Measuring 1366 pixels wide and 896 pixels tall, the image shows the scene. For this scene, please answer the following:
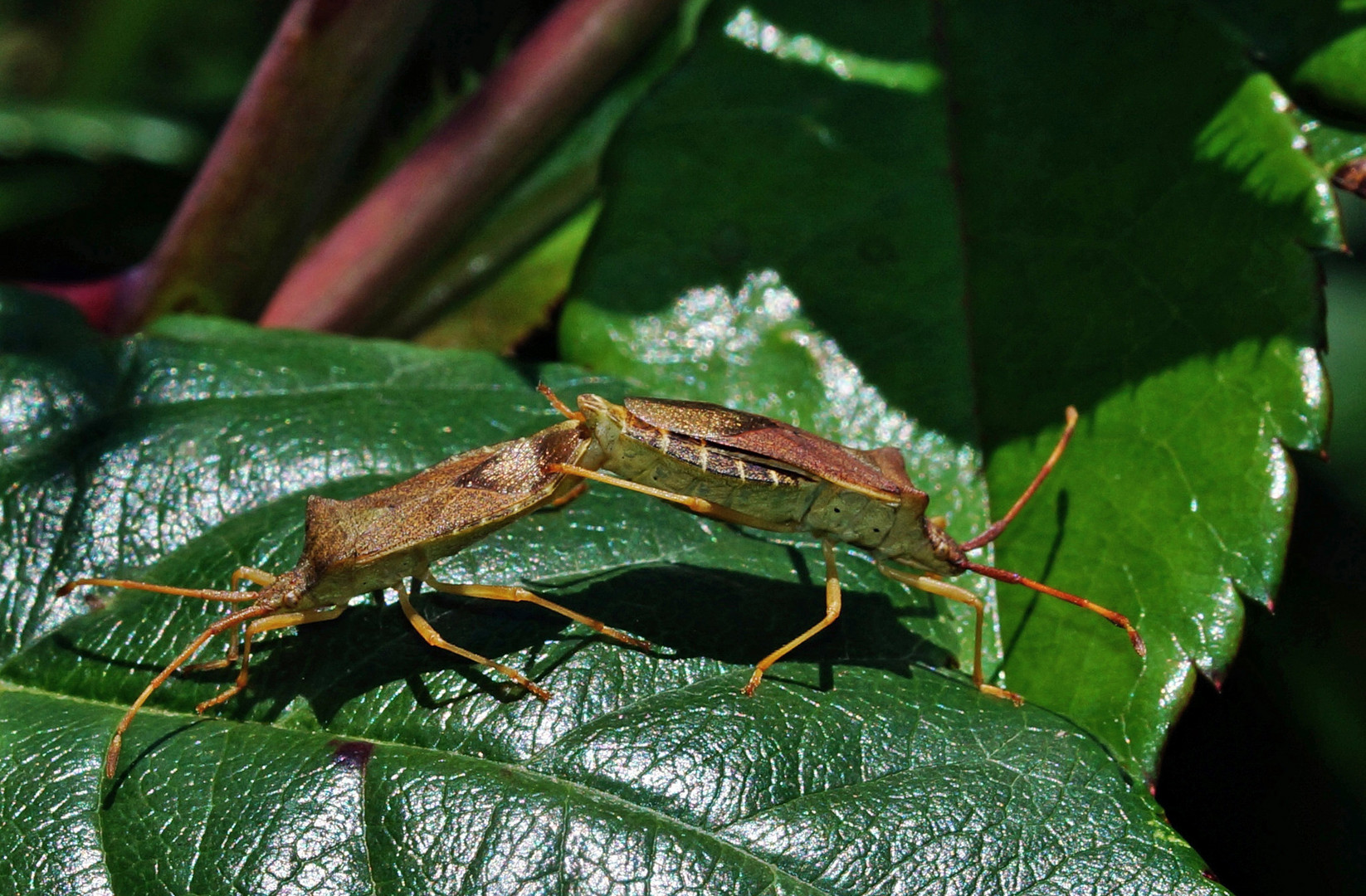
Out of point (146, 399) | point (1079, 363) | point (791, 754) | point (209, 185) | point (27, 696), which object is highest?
point (209, 185)

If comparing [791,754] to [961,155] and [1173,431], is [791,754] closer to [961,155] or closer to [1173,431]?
[1173,431]

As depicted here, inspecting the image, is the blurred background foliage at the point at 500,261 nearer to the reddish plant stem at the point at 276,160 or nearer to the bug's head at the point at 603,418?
the reddish plant stem at the point at 276,160

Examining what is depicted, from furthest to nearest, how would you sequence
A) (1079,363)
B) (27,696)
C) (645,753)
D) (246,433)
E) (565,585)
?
1. (1079,363)
2. (246,433)
3. (565,585)
4. (27,696)
5. (645,753)

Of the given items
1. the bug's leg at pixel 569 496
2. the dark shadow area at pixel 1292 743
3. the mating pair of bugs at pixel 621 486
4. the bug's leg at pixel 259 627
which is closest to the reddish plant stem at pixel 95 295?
the mating pair of bugs at pixel 621 486

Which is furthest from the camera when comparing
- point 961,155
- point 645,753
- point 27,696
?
point 961,155

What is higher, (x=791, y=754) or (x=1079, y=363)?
(x=1079, y=363)

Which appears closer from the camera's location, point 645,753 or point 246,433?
point 645,753

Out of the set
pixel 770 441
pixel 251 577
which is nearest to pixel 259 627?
pixel 251 577

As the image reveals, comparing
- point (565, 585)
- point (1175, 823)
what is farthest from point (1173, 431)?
point (565, 585)
